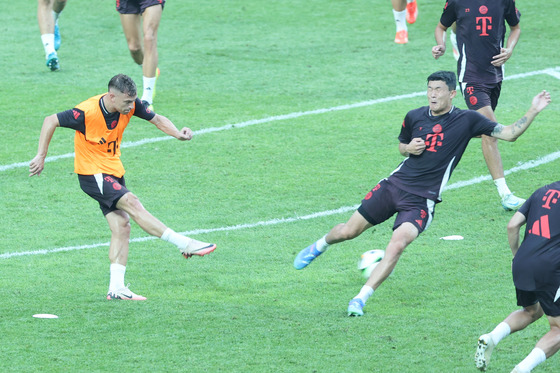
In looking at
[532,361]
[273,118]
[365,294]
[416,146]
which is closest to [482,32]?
[416,146]

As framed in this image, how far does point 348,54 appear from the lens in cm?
1634

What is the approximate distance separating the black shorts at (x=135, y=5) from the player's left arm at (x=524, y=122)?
6305 mm

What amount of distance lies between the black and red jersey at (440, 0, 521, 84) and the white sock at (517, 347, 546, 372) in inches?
200

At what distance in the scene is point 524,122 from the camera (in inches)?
304

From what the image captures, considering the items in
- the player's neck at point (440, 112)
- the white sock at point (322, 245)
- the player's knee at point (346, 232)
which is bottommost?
the white sock at point (322, 245)

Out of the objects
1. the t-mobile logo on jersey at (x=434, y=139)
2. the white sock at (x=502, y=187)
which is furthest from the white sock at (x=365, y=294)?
the white sock at (x=502, y=187)

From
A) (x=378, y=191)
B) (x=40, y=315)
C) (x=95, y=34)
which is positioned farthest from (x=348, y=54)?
(x=40, y=315)

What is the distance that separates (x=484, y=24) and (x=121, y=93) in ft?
14.9

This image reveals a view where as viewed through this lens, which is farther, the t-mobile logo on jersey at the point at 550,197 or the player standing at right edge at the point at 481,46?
the player standing at right edge at the point at 481,46

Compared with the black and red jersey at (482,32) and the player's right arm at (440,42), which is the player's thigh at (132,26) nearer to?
the player's right arm at (440,42)

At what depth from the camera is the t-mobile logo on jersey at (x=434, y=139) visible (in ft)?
26.2

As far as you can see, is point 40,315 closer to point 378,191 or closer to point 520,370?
point 378,191

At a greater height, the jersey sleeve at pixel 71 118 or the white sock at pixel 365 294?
the jersey sleeve at pixel 71 118

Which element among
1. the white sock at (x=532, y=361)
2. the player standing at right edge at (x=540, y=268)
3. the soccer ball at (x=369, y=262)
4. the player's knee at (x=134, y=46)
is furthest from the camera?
the player's knee at (x=134, y=46)
